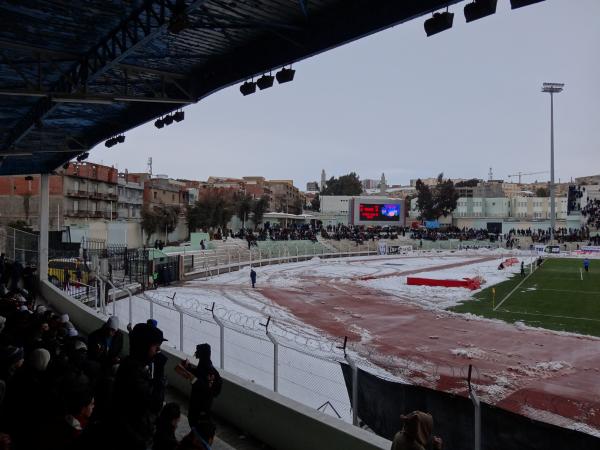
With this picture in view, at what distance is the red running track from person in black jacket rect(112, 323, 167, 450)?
9.06 metres

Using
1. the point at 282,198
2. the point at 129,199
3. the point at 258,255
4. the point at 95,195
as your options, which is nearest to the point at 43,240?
the point at 258,255

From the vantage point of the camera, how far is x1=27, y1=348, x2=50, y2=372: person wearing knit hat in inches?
183

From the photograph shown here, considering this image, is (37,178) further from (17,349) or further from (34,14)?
(17,349)

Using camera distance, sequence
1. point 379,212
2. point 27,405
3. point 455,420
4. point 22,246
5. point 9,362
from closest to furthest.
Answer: point 27,405
point 9,362
point 455,420
point 22,246
point 379,212

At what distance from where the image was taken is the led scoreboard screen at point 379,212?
69.1m

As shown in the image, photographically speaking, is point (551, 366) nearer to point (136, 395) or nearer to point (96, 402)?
point (96, 402)

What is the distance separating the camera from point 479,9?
7.50 meters

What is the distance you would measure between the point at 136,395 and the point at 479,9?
6961mm

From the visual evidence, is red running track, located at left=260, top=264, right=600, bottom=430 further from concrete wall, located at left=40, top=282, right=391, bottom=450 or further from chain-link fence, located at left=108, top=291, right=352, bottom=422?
concrete wall, located at left=40, top=282, right=391, bottom=450

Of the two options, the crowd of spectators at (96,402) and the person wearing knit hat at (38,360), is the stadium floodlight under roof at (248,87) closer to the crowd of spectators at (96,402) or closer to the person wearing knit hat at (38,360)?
the crowd of spectators at (96,402)

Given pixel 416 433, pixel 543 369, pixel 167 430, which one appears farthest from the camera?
pixel 543 369

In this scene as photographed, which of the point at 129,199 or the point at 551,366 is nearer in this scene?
the point at 551,366

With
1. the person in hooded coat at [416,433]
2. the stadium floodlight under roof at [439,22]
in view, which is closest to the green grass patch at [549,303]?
the stadium floodlight under roof at [439,22]

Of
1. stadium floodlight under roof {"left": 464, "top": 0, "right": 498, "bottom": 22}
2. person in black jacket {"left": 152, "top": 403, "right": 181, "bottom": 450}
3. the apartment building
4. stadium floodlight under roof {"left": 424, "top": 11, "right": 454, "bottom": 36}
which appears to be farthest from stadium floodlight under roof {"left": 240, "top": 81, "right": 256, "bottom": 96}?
the apartment building
